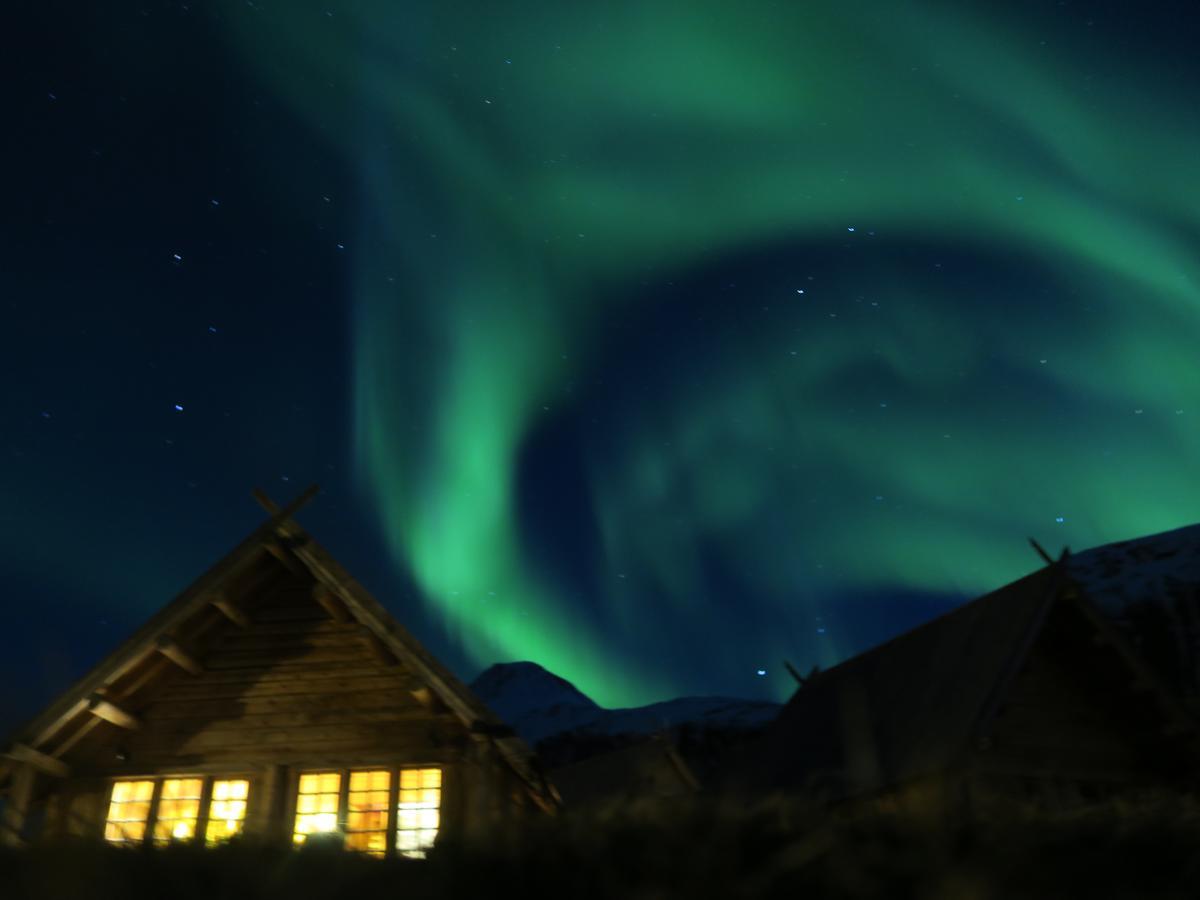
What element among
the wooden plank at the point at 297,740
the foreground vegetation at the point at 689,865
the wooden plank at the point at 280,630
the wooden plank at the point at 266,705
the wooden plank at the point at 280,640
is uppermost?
the wooden plank at the point at 280,630

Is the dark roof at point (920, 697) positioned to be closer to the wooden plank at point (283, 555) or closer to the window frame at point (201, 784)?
the window frame at point (201, 784)

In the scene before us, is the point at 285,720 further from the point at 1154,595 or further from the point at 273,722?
the point at 1154,595

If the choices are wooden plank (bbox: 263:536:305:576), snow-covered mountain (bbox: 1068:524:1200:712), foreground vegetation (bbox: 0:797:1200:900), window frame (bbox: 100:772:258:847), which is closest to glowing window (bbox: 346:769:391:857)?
window frame (bbox: 100:772:258:847)

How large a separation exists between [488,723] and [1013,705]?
9.71m

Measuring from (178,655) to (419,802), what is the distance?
3.76 metres

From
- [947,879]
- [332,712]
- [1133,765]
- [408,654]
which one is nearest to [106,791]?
[332,712]

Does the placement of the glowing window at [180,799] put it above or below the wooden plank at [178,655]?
below

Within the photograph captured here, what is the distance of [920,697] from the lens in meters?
20.3

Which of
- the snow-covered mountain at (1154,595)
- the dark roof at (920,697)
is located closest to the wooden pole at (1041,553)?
the dark roof at (920,697)

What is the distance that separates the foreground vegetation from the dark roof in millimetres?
12310

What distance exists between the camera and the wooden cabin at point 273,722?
1420cm

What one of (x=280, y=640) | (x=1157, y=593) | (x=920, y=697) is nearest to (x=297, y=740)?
(x=280, y=640)

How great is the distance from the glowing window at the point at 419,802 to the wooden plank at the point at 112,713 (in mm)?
3802

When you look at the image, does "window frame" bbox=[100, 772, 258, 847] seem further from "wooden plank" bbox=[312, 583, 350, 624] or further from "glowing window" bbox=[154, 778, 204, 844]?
"wooden plank" bbox=[312, 583, 350, 624]
